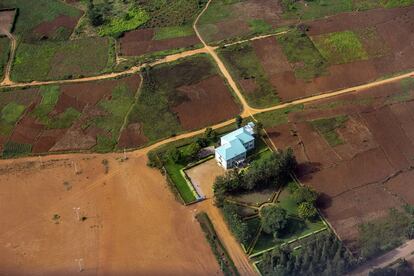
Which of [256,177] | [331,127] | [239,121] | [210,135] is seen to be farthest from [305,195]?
[210,135]

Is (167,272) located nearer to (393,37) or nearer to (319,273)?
(319,273)

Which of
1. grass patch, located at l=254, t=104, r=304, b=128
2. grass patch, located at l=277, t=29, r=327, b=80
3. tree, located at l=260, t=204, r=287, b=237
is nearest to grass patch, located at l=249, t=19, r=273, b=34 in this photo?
→ grass patch, located at l=277, t=29, r=327, b=80

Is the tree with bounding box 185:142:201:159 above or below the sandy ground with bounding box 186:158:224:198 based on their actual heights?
above

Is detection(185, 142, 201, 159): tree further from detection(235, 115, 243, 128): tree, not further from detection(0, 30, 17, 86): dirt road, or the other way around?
detection(0, 30, 17, 86): dirt road

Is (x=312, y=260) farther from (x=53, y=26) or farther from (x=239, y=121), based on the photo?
(x=53, y=26)

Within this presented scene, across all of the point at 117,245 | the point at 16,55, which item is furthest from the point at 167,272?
the point at 16,55

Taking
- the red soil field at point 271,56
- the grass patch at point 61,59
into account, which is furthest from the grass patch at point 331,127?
the grass patch at point 61,59

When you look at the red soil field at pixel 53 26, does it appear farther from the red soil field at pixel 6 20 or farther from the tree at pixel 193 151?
the tree at pixel 193 151
